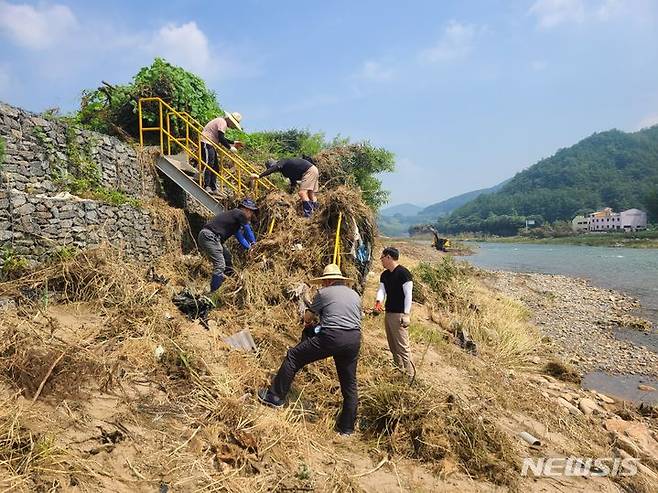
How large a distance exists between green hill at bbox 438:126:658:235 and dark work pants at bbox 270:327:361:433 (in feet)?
298

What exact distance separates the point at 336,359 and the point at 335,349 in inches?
8.0

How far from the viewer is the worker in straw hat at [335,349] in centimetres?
441

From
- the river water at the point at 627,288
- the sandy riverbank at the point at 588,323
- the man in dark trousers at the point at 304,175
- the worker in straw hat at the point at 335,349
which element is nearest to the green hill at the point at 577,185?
the river water at the point at 627,288

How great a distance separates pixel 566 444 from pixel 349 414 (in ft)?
9.71

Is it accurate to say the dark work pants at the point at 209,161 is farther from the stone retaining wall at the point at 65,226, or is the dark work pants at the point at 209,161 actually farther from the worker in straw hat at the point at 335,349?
the worker in straw hat at the point at 335,349

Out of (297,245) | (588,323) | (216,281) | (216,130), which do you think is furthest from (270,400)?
(588,323)

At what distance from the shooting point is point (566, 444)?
17.6 feet

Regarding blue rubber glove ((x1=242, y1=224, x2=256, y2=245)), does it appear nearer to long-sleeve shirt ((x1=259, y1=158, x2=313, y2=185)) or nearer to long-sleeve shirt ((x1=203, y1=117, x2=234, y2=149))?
long-sleeve shirt ((x1=259, y1=158, x2=313, y2=185))

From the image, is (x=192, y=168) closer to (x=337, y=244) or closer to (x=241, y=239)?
(x=241, y=239)

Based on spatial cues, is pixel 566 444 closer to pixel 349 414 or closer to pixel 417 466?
pixel 417 466

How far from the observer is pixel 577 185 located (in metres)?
128

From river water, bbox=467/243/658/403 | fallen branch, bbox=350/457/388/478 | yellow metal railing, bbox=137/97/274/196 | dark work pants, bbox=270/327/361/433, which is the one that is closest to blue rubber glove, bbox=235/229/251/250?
yellow metal railing, bbox=137/97/274/196

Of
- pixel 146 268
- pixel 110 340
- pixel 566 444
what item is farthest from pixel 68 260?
pixel 566 444

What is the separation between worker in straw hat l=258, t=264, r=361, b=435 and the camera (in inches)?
174
